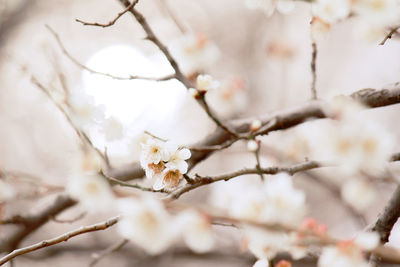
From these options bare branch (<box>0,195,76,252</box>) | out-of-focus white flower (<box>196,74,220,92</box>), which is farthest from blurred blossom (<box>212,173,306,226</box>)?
bare branch (<box>0,195,76,252</box>)

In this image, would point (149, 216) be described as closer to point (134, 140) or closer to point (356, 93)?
point (134, 140)

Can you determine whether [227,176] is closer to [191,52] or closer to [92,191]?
[92,191]

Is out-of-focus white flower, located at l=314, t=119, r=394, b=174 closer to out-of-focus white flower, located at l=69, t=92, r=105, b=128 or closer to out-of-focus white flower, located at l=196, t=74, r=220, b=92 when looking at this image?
out-of-focus white flower, located at l=196, t=74, r=220, b=92

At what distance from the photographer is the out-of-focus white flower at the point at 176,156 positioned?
2.51 feet

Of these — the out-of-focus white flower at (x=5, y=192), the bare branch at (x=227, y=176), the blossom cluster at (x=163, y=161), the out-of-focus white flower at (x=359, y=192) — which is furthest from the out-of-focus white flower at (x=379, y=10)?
the out-of-focus white flower at (x=5, y=192)

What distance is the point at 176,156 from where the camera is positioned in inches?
30.5

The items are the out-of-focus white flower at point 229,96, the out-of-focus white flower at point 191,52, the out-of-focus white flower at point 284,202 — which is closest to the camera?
the out-of-focus white flower at point 284,202

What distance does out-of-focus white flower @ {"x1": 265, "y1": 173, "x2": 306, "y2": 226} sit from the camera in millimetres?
607

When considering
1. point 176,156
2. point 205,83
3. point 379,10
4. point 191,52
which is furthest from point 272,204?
point 191,52

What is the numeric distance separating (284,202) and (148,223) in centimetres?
22

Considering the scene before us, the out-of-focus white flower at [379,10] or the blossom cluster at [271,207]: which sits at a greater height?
the out-of-focus white flower at [379,10]

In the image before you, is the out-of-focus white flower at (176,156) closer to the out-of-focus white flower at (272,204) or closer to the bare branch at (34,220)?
the out-of-focus white flower at (272,204)

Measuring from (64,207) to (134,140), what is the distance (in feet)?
1.25

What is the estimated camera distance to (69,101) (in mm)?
1075
